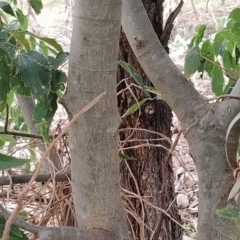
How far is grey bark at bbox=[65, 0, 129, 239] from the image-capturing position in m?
0.41

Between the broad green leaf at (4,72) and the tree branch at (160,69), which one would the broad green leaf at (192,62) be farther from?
the broad green leaf at (4,72)

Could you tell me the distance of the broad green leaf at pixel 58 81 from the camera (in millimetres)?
461

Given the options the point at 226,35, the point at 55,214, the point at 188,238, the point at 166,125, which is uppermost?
the point at 226,35

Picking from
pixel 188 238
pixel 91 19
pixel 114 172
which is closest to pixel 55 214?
pixel 114 172

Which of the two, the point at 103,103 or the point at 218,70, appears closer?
the point at 103,103

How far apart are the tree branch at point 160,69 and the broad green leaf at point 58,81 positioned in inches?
4.9

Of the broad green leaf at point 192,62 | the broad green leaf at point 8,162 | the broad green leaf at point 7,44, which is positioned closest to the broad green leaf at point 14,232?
the broad green leaf at point 8,162

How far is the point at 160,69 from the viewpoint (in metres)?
0.54

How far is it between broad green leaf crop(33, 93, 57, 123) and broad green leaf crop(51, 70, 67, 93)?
0.01 metres

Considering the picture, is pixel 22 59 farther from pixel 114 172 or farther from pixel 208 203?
pixel 208 203

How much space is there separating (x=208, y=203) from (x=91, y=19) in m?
0.23

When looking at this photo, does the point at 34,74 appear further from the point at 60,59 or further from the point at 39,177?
the point at 39,177

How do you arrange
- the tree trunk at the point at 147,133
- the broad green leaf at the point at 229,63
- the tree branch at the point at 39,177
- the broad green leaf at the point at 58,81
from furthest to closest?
1. the tree trunk at the point at 147,133
2. the broad green leaf at the point at 229,63
3. the tree branch at the point at 39,177
4. the broad green leaf at the point at 58,81

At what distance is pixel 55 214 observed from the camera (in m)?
0.63
